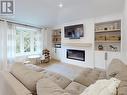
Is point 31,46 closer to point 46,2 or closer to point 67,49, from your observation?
point 67,49

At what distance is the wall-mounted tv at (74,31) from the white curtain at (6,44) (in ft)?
8.39

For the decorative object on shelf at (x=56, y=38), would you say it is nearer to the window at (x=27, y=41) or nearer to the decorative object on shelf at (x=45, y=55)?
the decorative object on shelf at (x=45, y=55)

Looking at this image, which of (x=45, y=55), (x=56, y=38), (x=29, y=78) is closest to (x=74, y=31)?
(x=56, y=38)

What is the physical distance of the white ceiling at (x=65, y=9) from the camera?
13.9 feet

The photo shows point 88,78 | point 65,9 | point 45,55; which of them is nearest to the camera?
point 88,78

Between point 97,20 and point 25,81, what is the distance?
4.34m

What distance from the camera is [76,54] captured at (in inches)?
241

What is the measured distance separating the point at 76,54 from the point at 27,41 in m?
2.70

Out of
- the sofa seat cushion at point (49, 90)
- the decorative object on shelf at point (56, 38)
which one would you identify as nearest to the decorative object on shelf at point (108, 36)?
the decorative object on shelf at point (56, 38)

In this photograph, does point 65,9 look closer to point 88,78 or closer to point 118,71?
point 88,78

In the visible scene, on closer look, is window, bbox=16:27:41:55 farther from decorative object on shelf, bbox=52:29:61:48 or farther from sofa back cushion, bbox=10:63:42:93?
sofa back cushion, bbox=10:63:42:93

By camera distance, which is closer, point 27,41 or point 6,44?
point 6,44

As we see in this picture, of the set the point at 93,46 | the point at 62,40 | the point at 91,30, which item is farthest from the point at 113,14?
the point at 62,40

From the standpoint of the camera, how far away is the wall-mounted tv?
18.5 feet
